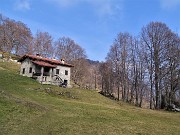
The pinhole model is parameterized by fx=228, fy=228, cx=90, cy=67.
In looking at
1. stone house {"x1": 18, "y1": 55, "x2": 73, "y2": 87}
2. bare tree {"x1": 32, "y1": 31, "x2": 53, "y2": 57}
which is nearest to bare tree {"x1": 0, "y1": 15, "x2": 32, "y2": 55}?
bare tree {"x1": 32, "y1": 31, "x2": 53, "y2": 57}

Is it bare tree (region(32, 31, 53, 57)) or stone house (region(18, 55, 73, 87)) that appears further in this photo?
bare tree (region(32, 31, 53, 57))

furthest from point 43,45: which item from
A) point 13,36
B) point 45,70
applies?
point 45,70

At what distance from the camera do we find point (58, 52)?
77000 mm

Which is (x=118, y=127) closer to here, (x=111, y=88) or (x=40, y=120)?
(x=40, y=120)

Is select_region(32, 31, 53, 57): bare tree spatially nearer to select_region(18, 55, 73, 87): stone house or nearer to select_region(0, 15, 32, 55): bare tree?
select_region(0, 15, 32, 55): bare tree

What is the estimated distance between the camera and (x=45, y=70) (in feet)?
175

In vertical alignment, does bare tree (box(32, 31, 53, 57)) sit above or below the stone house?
above

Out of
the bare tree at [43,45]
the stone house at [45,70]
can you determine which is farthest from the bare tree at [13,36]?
the stone house at [45,70]

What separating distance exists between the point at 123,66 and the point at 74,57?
81.8ft

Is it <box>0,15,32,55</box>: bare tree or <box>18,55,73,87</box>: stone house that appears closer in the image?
<box>18,55,73,87</box>: stone house

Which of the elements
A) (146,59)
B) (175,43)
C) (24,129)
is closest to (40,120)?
(24,129)

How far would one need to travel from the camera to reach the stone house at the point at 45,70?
163 feet

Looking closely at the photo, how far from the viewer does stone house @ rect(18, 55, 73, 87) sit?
163ft

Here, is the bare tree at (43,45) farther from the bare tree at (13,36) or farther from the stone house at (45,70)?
the stone house at (45,70)
